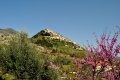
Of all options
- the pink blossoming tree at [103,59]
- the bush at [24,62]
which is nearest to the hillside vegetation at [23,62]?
the bush at [24,62]

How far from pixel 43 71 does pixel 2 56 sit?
17.8 feet

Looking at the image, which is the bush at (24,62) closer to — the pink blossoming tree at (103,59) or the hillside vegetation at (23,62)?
the hillside vegetation at (23,62)

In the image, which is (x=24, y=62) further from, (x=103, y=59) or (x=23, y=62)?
(x=103, y=59)

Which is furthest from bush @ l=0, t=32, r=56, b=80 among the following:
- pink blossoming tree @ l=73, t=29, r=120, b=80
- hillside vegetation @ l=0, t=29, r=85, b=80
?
pink blossoming tree @ l=73, t=29, r=120, b=80

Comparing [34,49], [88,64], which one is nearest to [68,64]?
[34,49]

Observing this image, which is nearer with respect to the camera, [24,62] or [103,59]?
[103,59]

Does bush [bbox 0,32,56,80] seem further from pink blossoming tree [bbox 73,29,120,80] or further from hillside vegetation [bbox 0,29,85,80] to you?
pink blossoming tree [bbox 73,29,120,80]

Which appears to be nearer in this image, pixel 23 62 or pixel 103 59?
pixel 103 59

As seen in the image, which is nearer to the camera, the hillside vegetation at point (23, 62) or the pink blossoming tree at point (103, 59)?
the pink blossoming tree at point (103, 59)

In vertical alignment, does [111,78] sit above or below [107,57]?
below

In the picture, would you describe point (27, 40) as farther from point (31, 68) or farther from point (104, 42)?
point (104, 42)

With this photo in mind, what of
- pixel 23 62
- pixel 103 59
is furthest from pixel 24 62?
pixel 103 59

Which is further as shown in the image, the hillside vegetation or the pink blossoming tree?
the hillside vegetation

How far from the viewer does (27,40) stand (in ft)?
109
